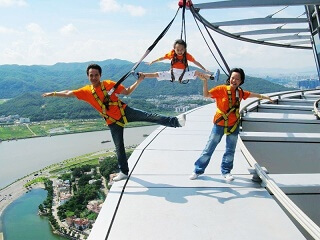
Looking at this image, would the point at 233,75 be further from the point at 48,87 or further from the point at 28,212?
the point at 48,87

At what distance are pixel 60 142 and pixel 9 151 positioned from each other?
9.98 meters

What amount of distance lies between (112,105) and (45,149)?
59275 mm

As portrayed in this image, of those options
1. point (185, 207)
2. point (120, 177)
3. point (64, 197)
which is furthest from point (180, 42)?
point (64, 197)

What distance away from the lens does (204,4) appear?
6996 millimetres

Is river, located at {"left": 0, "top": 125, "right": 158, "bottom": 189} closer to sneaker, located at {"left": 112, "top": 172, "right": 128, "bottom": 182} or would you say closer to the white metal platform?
sneaker, located at {"left": 112, "top": 172, "right": 128, "bottom": 182}

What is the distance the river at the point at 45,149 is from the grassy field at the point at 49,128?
2732mm

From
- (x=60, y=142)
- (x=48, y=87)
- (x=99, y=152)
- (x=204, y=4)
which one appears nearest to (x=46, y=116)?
(x=60, y=142)

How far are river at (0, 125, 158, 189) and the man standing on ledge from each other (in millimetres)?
44120

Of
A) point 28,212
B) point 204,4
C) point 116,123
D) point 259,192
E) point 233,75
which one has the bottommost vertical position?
point 28,212

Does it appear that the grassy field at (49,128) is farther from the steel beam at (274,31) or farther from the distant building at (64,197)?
the steel beam at (274,31)

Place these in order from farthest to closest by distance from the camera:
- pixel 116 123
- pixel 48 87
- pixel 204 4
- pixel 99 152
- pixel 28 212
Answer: pixel 48 87 < pixel 99 152 < pixel 28 212 < pixel 204 4 < pixel 116 123

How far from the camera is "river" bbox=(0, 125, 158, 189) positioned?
47.4 meters

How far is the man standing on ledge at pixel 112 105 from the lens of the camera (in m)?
3.68

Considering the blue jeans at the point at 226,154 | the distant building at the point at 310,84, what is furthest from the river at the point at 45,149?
the blue jeans at the point at 226,154
